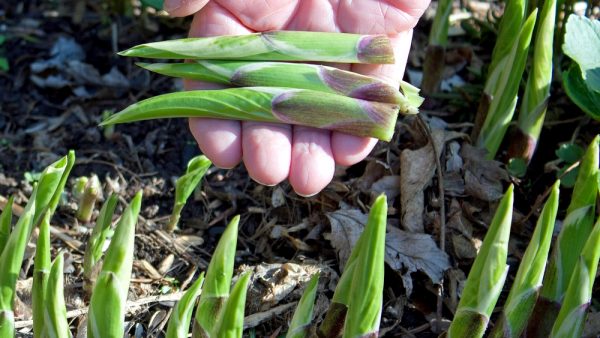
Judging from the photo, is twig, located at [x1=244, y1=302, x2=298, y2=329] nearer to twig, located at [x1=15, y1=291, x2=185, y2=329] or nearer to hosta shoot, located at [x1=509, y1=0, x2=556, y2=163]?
twig, located at [x1=15, y1=291, x2=185, y2=329]

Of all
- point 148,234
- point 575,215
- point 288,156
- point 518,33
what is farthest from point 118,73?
point 575,215

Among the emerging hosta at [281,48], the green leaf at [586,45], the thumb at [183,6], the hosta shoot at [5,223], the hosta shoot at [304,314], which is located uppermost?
the thumb at [183,6]

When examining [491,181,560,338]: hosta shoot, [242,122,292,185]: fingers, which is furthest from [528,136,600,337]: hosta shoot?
[242,122,292,185]: fingers

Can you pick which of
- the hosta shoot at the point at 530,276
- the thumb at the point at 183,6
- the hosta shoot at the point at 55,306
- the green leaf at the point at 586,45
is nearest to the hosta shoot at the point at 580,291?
the hosta shoot at the point at 530,276

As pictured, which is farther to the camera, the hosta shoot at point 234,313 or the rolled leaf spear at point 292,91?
the rolled leaf spear at point 292,91

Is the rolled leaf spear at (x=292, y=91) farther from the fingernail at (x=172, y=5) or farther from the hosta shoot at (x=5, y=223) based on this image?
the hosta shoot at (x=5, y=223)

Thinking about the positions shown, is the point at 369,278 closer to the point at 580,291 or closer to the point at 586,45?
the point at 580,291
